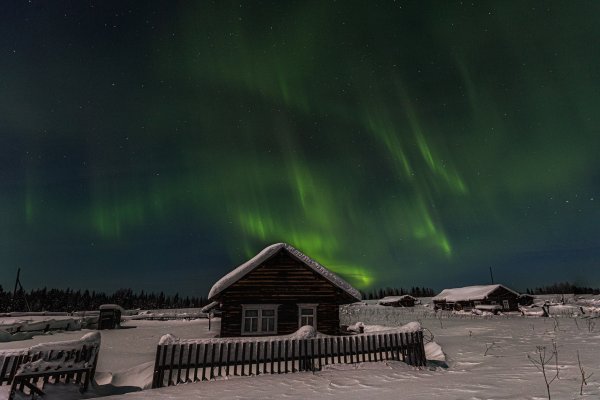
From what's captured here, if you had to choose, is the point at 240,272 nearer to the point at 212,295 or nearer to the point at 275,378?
the point at 212,295

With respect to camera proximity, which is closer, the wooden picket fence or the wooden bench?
the wooden bench

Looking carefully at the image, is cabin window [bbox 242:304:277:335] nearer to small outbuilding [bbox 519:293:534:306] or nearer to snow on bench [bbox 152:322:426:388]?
snow on bench [bbox 152:322:426:388]

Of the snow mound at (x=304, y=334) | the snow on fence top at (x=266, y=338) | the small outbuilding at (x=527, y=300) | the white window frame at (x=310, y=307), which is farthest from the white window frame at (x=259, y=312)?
the small outbuilding at (x=527, y=300)

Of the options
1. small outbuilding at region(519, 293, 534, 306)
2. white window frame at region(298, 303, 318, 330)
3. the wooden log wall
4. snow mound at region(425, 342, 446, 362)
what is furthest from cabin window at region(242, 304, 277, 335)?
small outbuilding at region(519, 293, 534, 306)

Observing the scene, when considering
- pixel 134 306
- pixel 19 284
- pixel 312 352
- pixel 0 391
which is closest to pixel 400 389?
pixel 312 352

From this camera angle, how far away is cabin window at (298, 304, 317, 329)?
1878 cm

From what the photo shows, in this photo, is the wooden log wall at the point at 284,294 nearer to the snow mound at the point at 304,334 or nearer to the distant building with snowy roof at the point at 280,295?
the distant building with snowy roof at the point at 280,295

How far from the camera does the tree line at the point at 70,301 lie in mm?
119000

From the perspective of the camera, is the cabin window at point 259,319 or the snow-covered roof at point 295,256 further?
the cabin window at point 259,319

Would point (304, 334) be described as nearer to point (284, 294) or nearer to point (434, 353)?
point (284, 294)

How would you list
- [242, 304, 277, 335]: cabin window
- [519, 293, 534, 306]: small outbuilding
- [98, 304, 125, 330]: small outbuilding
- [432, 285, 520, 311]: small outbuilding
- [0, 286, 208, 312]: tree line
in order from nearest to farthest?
1. [242, 304, 277, 335]: cabin window
2. [98, 304, 125, 330]: small outbuilding
3. [432, 285, 520, 311]: small outbuilding
4. [519, 293, 534, 306]: small outbuilding
5. [0, 286, 208, 312]: tree line

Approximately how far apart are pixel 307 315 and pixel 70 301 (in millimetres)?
177323

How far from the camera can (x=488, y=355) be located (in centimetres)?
1466

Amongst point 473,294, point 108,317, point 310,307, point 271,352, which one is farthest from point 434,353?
point 473,294
